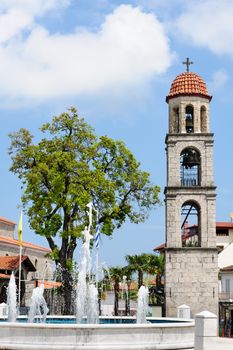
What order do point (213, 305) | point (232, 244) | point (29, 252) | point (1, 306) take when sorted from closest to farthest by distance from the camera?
point (1, 306) → point (213, 305) → point (232, 244) → point (29, 252)

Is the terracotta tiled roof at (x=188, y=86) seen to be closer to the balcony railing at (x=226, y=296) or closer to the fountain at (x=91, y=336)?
the balcony railing at (x=226, y=296)

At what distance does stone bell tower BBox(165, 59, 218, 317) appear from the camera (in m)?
33.4

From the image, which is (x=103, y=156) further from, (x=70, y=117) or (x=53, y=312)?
(x=53, y=312)

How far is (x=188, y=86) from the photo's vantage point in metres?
36.0

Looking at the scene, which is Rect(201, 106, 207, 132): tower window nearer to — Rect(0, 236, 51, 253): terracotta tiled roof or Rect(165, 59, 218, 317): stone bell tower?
Rect(165, 59, 218, 317): stone bell tower

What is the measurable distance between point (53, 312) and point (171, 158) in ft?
48.3

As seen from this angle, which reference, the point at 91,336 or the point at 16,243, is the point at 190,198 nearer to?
the point at 91,336

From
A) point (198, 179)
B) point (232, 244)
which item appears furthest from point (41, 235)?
point (232, 244)

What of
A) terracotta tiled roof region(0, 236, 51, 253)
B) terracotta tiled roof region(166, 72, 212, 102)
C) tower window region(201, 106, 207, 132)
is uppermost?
terracotta tiled roof region(166, 72, 212, 102)

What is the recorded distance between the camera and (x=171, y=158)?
3500 centimetres

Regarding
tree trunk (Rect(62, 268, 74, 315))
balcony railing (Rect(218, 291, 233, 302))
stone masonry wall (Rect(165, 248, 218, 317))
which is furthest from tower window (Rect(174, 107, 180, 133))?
balcony railing (Rect(218, 291, 233, 302))

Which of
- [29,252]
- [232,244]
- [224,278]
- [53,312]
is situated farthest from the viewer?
[29,252]

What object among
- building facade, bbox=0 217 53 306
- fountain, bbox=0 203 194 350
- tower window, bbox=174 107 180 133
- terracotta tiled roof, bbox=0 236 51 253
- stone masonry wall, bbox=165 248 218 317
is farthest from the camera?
terracotta tiled roof, bbox=0 236 51 253

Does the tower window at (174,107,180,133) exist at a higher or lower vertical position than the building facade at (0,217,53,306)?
higher
